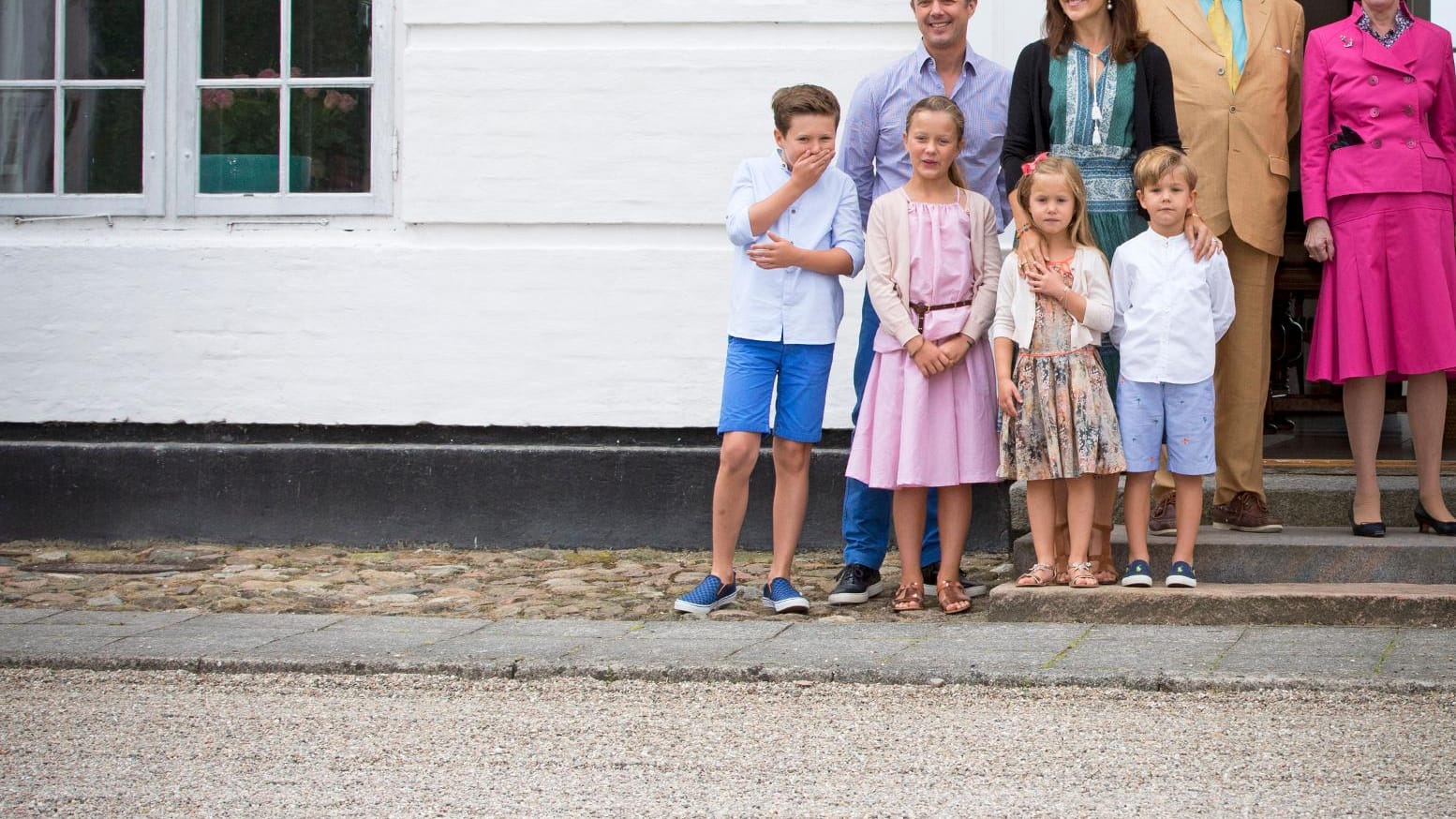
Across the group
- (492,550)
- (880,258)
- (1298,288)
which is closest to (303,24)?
(492,550)

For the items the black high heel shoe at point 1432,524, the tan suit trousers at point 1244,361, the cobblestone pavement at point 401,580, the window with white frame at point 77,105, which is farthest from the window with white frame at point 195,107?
the black high heel shoe at point 1432,524

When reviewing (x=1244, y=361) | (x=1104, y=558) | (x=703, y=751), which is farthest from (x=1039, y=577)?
(x=703, y=751)

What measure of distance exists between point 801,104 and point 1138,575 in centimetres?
168

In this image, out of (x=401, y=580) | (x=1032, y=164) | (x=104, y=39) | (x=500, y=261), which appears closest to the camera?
(x=1032, y=164)

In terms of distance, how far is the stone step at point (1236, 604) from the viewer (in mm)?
4797

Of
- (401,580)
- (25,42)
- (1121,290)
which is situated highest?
(25,42)

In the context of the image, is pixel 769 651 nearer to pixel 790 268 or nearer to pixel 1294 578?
pixel 790 268

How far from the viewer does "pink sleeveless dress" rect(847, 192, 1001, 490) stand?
17.0 feet

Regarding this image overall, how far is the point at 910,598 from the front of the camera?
5.27 m

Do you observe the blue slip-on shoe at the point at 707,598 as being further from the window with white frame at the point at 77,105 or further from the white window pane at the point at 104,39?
the white window pane at the point at 104,39

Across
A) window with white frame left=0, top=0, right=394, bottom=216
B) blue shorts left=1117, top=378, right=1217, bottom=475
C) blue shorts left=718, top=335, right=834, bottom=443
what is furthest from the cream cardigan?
window with white frame left=0, top=0, right=394, bottom=216

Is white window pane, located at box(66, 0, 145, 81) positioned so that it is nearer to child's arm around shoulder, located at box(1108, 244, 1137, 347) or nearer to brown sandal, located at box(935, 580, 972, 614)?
brown sandal, located at box(935, 580, 972, 614)

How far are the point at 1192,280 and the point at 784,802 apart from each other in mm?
2463

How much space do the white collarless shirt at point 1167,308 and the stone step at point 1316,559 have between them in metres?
0.60
